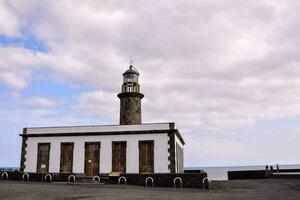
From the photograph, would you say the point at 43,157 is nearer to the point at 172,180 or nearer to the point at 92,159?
the point at 92,159

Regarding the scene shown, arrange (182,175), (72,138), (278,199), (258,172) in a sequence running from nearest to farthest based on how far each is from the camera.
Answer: (278,199) < (182,175) < (72,138) < (258,172)

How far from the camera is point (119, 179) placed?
72.6ft

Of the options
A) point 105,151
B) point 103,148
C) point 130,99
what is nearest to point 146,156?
point 105,151

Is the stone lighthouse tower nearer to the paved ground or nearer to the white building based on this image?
the white building

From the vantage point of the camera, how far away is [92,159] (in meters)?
27.5

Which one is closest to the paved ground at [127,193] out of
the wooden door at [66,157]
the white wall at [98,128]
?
the white wall at [98,128]

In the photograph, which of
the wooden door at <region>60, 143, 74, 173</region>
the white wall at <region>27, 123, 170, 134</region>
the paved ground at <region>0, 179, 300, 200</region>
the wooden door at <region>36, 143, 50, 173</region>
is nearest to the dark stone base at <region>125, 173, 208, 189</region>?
the paved ground at <region>0, 179, 300, 200</region>

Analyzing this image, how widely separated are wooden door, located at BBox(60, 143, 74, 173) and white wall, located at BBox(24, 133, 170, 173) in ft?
0.89

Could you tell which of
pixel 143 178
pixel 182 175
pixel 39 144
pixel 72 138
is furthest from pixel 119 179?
pixel 39 144

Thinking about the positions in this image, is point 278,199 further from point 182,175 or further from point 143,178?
point 143,178

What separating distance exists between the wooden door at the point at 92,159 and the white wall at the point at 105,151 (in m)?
0.32

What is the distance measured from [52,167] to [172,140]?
10088 mm

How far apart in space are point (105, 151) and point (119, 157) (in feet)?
4.12

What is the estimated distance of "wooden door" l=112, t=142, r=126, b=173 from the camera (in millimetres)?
26870
